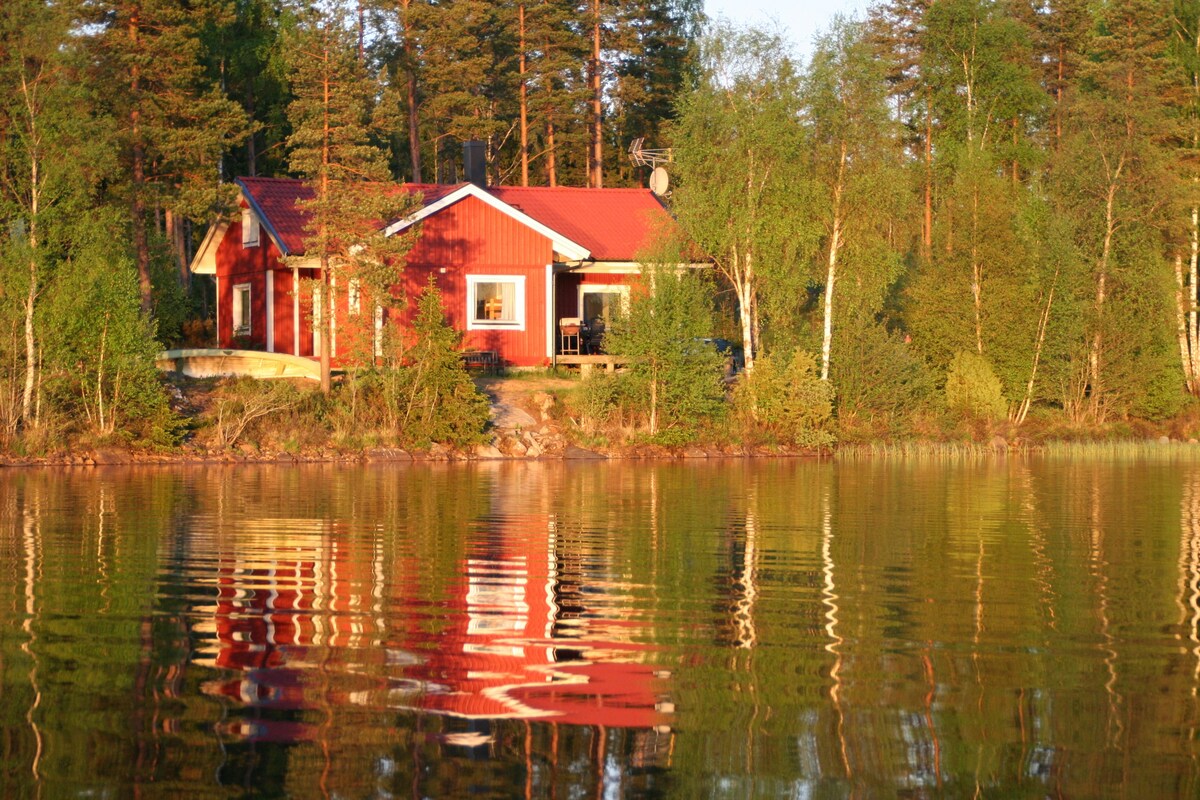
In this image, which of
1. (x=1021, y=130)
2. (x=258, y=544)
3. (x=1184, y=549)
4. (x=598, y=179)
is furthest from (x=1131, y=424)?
(x=258, y=544)

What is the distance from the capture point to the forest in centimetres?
3244

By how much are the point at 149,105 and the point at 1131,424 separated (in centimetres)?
2943

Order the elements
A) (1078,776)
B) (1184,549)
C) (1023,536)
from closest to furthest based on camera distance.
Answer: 1. (1078,776)
2. (1184,549)
3. (1023,536)

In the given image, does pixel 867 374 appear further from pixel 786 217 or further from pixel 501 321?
pixel 501 321

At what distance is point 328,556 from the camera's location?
53.0 ft

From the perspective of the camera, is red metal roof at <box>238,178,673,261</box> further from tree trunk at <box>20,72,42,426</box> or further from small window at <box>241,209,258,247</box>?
tree trunk at <box>20,72,42,426</box>

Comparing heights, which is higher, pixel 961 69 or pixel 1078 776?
pixel 961 69

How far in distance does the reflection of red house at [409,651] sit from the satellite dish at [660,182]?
3411 centimetres

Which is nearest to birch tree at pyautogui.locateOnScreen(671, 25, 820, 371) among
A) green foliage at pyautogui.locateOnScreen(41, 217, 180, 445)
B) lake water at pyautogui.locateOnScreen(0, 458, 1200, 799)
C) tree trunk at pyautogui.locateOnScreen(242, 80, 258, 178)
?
green foliage at pyautogui.locateOnScreen(41, 217, 180, 445)

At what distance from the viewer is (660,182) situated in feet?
158

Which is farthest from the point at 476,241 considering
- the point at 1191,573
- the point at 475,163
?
the point at 1191,573

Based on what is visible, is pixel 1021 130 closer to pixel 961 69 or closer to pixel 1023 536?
pixel 961 69

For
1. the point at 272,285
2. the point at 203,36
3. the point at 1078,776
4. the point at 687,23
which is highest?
the point at 687,23

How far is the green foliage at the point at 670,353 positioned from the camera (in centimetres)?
3644
